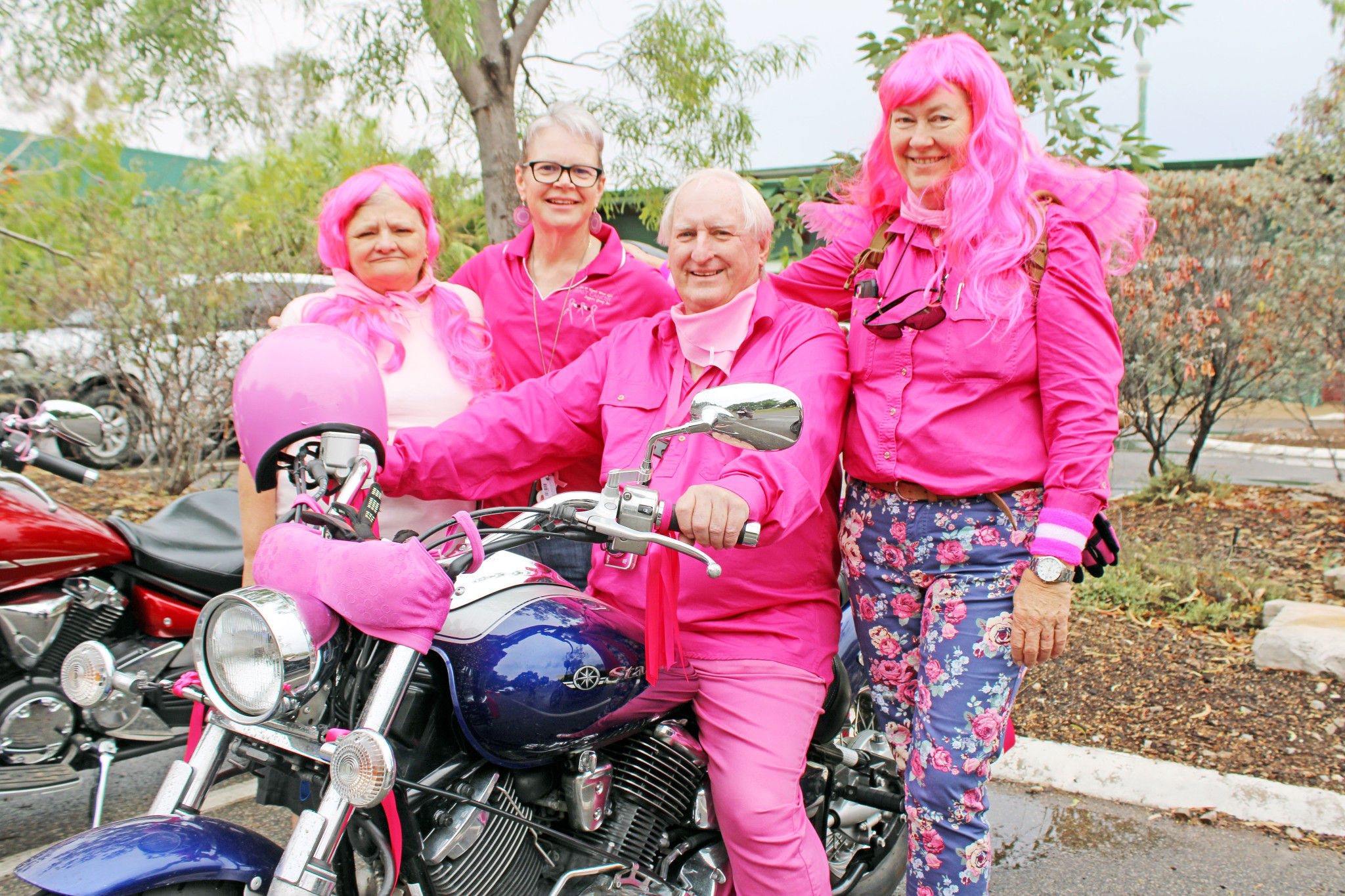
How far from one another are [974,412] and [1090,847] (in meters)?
1.78

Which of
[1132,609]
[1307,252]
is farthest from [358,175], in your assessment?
[1307,252]

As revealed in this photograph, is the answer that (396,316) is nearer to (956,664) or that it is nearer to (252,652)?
(252,652)

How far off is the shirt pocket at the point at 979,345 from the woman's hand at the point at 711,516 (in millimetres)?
671

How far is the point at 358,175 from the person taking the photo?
2.61 metres

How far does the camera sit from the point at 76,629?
3.05m

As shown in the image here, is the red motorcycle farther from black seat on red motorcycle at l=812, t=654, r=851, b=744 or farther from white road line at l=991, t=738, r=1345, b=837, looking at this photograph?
white road line at l=991, t=738, r=1345, b=837

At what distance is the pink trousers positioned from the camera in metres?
2.01

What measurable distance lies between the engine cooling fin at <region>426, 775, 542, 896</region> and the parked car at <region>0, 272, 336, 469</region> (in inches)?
193

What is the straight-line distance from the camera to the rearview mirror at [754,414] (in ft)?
5.15

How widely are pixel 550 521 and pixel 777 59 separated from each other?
549 centimetres

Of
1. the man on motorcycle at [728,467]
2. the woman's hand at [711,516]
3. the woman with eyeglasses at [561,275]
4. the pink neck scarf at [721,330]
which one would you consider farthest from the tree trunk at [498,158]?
the woman's hand at [711,516]

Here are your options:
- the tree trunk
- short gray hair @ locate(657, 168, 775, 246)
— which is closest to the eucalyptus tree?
the tree trunk

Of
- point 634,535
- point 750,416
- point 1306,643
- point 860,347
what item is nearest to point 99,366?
point 860,347

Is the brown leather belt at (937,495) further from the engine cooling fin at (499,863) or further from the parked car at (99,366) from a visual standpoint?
the parked car at (99,366)
